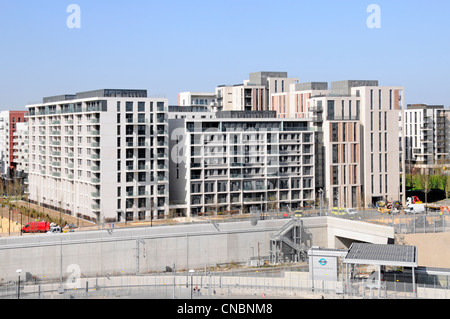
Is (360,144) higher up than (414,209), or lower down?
higher up

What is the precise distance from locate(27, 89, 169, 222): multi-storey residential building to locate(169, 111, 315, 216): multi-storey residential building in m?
1.89

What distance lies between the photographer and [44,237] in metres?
31.1

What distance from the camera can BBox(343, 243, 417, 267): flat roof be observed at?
22.7 m

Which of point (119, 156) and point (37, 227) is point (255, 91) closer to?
point (119, 156)

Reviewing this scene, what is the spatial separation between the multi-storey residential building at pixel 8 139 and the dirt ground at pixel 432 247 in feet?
154

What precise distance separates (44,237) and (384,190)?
962 inches

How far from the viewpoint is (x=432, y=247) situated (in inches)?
1232

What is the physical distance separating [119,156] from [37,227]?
645 cm

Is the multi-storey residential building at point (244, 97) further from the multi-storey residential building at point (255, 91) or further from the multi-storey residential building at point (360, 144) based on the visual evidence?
the multi-storey residential building at point (360, 144)

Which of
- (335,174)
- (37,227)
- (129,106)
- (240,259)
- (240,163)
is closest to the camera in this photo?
(240,259)

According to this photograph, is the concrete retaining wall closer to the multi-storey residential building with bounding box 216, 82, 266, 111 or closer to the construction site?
the construction site

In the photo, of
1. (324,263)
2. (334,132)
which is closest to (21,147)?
(334,132)
